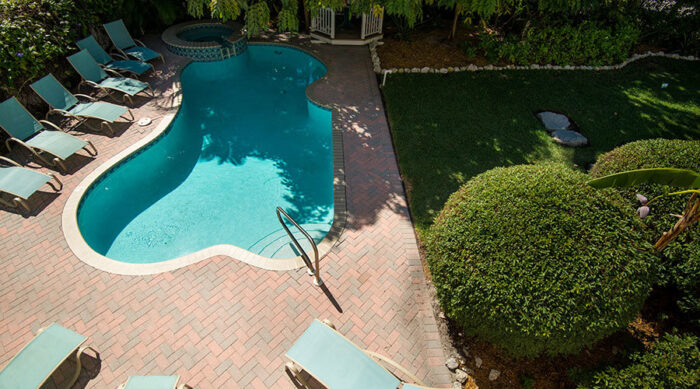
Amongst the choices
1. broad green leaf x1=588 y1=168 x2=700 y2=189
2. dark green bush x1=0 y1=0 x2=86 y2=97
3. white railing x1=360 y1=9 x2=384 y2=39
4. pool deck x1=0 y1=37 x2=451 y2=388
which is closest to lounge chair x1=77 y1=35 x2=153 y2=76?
dark green bush x1=0 y1=0 x2=86 y2=97

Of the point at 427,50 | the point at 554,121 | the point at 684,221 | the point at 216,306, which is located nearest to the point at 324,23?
the point at 427,50

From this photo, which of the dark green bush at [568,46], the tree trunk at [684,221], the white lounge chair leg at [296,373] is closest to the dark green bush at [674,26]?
the dark green bush at [568,46]

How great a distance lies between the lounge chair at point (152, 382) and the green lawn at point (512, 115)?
564cm

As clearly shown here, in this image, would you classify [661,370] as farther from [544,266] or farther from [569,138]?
[569,138]

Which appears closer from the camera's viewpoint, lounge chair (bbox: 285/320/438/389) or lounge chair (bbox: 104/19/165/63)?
lounge chair (bbox: 285/320/438/389)

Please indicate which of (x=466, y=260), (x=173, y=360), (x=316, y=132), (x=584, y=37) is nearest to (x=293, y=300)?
(x=173, y=360)

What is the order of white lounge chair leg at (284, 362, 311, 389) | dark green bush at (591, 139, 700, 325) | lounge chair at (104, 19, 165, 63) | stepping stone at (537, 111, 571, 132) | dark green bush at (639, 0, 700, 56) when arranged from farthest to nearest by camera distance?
dark green bush at (639, 0, 700, 56)
lounge chair at (104, 19, 165, 63)
stepping stone at (537, 111, 571, 132)
dark green bush at (591, 139, 700, 325)
white lounge chair leg at (284, 362, 311, 389)

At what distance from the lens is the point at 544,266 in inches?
204

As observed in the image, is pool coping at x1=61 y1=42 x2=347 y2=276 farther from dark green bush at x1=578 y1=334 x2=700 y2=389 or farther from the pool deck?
dark green bush at x1=578 y1=334 x2=700 y2=389

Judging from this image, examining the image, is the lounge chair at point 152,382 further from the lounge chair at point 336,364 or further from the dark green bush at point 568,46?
the dark green bush at point 568,46

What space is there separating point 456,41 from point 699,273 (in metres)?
12.9

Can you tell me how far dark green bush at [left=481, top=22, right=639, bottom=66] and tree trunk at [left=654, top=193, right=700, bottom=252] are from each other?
1052cm

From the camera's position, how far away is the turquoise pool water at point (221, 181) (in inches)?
334

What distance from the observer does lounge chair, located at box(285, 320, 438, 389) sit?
523cm
